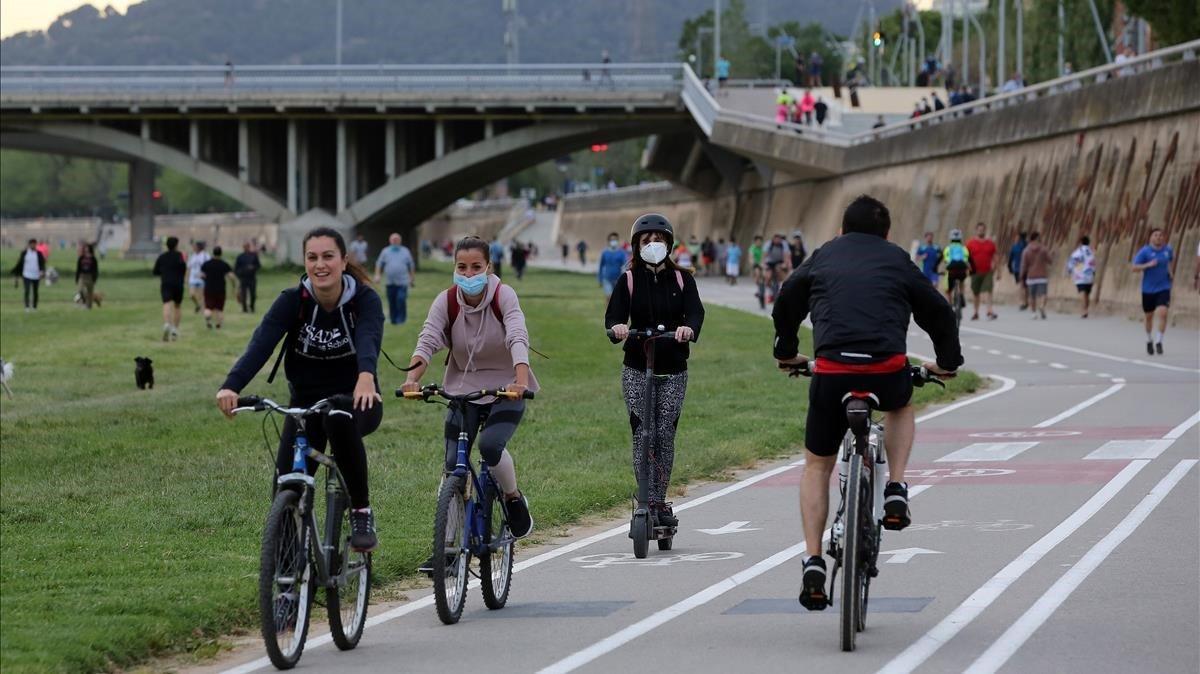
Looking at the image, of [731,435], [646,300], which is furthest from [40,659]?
[731,435]

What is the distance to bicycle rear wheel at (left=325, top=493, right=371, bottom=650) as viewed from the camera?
8.62 m

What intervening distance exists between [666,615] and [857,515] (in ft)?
4.92

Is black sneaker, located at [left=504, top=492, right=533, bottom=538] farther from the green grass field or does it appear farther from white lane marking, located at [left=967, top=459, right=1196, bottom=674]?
white lane marking, located at [left=967, top=459, right=1196, bottom=674]

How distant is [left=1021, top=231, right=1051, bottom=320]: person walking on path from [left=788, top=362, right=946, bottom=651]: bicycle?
102ft

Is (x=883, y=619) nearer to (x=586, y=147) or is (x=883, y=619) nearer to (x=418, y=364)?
(x=418, y=364)

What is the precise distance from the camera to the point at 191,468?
1656 centimetres

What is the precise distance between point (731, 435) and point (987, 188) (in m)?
32.2

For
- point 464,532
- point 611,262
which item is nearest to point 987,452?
point 464,532

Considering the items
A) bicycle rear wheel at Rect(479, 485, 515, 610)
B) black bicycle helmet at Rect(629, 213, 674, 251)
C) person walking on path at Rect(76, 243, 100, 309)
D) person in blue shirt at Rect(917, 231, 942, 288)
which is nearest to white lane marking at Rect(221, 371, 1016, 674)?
bicycle rear wheel at Rect(479, 485, 515, 610)

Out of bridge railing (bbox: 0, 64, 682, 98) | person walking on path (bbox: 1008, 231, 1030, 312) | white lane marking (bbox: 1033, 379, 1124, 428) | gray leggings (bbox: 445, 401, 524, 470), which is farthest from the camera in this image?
bridge railing (bbox: 0, 64, 682, 98)

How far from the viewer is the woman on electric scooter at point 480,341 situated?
9711 millimetres

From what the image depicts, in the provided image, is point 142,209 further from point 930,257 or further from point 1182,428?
point 1182,428

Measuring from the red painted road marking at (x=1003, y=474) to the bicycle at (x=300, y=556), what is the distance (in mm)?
6734

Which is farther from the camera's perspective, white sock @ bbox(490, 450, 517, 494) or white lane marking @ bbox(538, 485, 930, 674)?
white sock @ bbox(490, 450, 517, 494)
